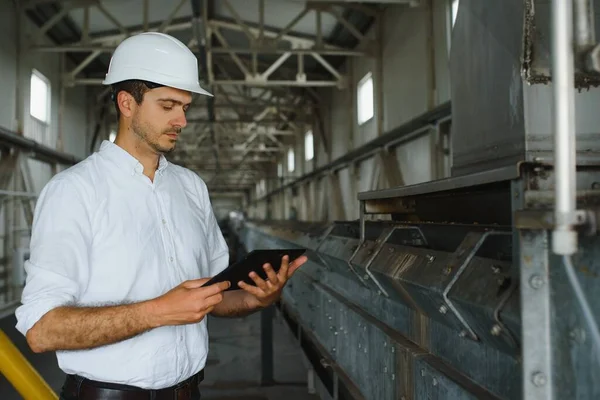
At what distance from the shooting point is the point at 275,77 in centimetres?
1168

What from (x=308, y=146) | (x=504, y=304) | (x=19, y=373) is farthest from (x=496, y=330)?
(x=308, y=146)

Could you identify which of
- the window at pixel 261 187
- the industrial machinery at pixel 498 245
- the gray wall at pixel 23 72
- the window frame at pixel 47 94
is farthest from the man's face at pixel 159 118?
the window at pixel 261 187

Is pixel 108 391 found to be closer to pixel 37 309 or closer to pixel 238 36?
pixel 37 309

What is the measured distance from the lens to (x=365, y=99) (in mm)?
9039

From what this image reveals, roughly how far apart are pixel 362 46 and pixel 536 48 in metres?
6.66

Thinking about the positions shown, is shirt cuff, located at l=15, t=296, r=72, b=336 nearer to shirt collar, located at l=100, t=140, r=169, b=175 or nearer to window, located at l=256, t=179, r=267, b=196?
shirt collar, located at l=100, t=140, r=169, b=175

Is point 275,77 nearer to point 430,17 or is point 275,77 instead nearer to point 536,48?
point 430,17

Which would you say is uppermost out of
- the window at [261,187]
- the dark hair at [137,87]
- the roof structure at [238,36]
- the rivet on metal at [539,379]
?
the roof structure at [238,36]

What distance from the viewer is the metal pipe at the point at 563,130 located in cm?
95

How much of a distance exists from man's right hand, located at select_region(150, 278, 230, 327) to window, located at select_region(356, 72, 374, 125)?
7564 mm

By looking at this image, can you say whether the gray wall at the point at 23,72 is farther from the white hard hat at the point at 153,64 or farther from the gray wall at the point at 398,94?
the white hard hat at the point at 153,64

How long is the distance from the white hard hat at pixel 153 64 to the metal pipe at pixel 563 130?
98 centimetres

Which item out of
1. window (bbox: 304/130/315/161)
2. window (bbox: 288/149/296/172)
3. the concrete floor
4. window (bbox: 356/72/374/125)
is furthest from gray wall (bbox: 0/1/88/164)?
window (bbox: 288/149/296/172)

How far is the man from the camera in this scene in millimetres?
1267
